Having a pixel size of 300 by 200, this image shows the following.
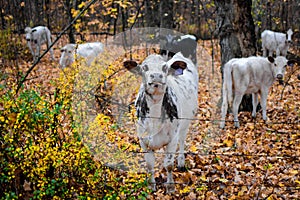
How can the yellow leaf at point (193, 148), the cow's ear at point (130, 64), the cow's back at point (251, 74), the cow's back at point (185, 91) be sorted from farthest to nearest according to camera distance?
the cow's back at point (251, 74) < the yellow leaf at point (193, 148) < the cow's back at point (185, 91) < the cow's ear at point (130, 64)

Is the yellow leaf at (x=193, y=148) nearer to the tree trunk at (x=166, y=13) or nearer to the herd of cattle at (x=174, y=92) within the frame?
the herd of cattle at (x=174, y=92)

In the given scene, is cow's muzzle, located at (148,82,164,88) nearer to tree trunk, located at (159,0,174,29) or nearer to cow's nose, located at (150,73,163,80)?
cow's nose, located at (150,73,163,80)

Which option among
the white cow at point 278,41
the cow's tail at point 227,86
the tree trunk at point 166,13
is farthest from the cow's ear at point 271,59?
the white cow at point 278,41

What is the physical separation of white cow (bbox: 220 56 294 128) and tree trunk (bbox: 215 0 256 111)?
1.59ft

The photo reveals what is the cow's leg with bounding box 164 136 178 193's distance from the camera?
15.1ft

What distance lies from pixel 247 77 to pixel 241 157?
7.96 ft

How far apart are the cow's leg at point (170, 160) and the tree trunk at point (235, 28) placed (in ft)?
14.5

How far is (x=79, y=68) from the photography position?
4.95 m

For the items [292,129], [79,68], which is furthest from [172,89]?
[292,129]

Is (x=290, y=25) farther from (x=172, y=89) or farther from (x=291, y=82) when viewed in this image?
(x=172, y=89)

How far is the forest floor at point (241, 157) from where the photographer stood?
4.79 meters

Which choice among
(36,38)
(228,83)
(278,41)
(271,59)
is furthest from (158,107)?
(36,38)

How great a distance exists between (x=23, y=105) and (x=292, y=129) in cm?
535

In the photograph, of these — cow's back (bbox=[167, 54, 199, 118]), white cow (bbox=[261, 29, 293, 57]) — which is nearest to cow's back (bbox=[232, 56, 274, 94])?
cow's back (bbox=[167, 54, 199, 118])
